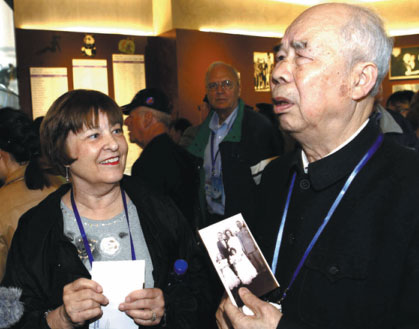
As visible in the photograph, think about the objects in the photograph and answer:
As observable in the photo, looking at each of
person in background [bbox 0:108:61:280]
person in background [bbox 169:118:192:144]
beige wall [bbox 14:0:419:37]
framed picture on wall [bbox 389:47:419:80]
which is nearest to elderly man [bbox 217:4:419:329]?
person in background [bbox 0:108:61:280]

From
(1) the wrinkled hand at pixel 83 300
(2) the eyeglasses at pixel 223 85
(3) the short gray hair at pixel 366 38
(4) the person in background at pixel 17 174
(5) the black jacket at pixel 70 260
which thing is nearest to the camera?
(3) the short gray hair at pixel 366 38

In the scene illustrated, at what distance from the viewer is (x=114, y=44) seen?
643 cm

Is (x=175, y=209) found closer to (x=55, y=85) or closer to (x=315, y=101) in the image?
Result: (x=315, y=101)

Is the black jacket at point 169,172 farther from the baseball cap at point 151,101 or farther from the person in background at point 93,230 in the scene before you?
the person in background at point 93,230

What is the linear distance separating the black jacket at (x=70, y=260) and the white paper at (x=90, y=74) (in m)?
4.48

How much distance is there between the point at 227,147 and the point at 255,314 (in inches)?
112

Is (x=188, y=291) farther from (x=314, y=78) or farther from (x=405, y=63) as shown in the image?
(x=405, y=63)

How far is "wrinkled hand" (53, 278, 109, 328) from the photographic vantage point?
1.52 m

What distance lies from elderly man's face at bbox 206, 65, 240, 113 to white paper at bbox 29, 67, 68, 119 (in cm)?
257

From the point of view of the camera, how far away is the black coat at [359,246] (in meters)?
1.23

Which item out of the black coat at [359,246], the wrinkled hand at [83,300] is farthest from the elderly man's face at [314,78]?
the wrinkled hand at [83,300]

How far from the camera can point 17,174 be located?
8.71 ft

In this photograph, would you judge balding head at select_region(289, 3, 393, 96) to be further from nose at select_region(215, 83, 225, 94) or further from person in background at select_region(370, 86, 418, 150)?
nose at select_region(215, 83, 225, 94)

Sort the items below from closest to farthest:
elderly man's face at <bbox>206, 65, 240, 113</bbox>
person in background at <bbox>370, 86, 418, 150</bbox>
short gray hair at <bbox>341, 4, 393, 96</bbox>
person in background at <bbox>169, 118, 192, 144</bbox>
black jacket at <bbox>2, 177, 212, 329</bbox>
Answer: short gray hair at <bbox>341, 4, 393, 96</bbox> < black jacket at <bbox>2, 177, 212, 329</bbox> < person in background at <bbox>370, 86, 418, 150</bbox> < elderly man's face at <bbox>206, 65, 240, 113</bbox> < person in background at <bbox>169, 118, 192, 144</bbox>
